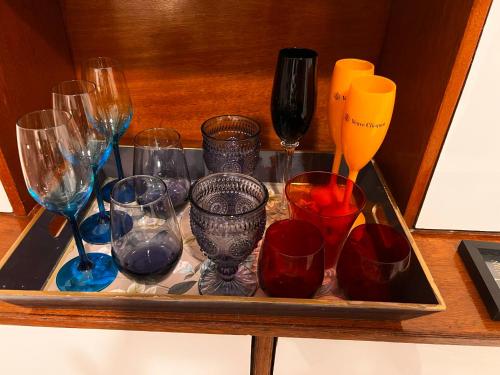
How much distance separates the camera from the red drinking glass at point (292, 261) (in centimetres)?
53

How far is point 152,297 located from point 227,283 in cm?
12

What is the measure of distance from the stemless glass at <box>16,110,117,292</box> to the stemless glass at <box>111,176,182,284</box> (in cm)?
5

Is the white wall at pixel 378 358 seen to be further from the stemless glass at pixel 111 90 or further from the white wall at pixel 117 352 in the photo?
the stemless glass at pixel 111 90

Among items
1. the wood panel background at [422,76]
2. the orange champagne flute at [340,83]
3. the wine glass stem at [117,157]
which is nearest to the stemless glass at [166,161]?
the wine glass stem at [117,157]

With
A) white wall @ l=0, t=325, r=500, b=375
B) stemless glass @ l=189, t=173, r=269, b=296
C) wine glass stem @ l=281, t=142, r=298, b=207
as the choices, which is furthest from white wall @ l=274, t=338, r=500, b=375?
wine glass stem @ l=281, t=142, r=298, b=207

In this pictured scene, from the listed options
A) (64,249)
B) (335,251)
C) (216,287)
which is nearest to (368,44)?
(335,251)

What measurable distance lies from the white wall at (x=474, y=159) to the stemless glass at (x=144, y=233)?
1.28 ft

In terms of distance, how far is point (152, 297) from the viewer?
539 millimetres

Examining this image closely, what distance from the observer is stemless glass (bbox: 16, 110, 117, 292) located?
20.9 inches

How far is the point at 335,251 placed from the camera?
0.62 meters

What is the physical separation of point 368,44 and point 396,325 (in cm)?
50

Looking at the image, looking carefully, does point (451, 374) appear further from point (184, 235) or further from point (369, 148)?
point (184, 235)

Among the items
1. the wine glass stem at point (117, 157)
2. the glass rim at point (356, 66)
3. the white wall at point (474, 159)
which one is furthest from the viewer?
the wine glass stem at point (117, 157)

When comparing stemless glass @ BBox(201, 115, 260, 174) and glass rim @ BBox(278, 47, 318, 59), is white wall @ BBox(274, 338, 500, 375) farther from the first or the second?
glass rim @ BBox(278, 47, 318, 59)
